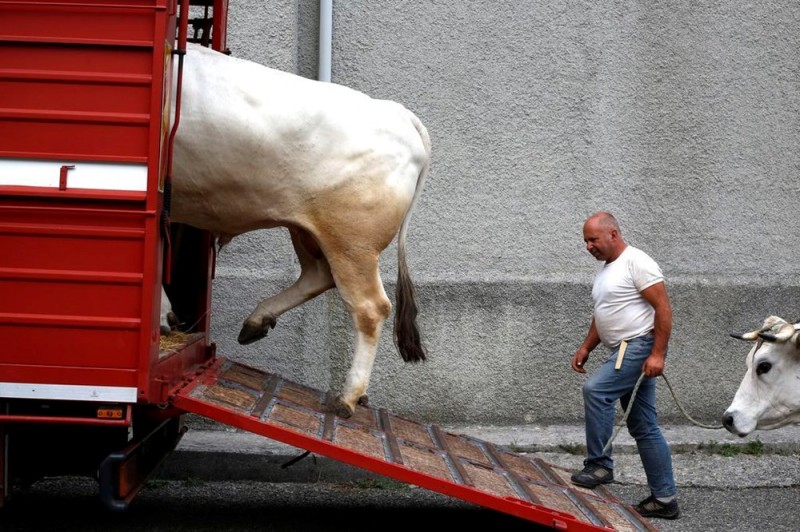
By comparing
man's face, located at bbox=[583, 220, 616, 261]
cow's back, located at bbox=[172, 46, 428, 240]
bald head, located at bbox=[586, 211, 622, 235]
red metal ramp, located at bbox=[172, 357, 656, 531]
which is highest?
cow's back, located at bbox=[172, 46, 428, 240]

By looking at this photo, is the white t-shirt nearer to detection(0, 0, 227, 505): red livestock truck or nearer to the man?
the man

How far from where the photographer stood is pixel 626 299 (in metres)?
5.53

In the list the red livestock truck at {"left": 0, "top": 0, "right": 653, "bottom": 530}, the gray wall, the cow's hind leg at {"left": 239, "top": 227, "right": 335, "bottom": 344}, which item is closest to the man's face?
the cow's hind leg at {"left": 239, "top": 227, "right": 335, "bottom": 344}

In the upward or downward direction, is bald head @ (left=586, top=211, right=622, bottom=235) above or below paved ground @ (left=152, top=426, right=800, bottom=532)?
above

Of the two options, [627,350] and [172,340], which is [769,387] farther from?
[172,340]

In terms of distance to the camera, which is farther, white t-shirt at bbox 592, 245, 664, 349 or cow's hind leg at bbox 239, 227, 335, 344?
cow's hind leg at bbox 239, 227, 335, 344

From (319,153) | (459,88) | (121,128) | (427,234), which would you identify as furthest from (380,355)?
(121,128)

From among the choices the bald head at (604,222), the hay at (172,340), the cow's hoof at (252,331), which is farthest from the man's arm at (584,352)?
the hay at (172,340)

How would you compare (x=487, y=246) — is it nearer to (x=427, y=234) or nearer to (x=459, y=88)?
(x=427, y=234)

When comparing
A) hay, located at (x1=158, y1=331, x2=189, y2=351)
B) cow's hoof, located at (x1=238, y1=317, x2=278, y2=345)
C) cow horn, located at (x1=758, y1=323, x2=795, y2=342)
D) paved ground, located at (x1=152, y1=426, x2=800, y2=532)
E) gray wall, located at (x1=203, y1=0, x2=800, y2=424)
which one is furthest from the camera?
gray wall, located at (x1=203, y1=0, x2=800, y2=424)

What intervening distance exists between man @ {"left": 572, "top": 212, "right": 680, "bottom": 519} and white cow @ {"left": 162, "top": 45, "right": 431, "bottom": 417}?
118 centimetres

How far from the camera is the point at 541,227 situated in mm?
7738

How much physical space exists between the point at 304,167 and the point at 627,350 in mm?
2022

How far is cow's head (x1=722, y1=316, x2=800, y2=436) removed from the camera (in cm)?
542
